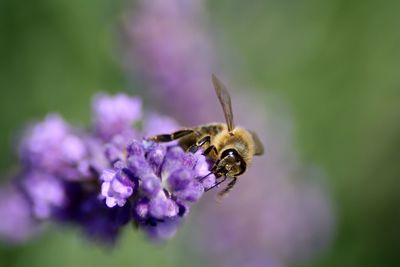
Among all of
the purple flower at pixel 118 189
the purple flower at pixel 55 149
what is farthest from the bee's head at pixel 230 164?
the purple flower at pixel 55 149

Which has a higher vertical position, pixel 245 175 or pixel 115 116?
pixel 245 175

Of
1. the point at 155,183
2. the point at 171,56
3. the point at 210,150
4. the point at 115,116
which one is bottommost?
the point at 155,183

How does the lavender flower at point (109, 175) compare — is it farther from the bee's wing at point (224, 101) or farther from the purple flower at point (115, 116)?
the bee's wing at point (224, 101)

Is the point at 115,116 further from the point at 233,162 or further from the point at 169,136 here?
the point at 233,162

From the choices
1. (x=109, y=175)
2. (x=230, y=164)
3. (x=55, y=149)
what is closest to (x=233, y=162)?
(x=230, y=164)

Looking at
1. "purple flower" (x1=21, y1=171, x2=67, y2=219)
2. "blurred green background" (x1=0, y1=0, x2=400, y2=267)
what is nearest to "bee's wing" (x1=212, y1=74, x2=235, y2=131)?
"purple flower" (x1=21, y1=171, x2=67, y2=219)

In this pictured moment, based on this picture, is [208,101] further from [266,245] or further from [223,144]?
[223,144]

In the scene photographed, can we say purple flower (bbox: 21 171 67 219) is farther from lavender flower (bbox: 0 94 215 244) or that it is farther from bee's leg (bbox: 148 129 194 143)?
bee's leg (bbox: 148 129 194 143)
